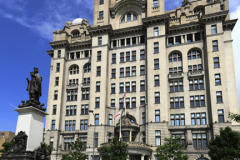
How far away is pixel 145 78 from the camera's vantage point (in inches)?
2242

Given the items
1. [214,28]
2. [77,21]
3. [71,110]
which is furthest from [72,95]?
[214,28]

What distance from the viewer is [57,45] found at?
66.8m

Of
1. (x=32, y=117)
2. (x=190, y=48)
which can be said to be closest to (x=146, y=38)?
(x=190, y=48)

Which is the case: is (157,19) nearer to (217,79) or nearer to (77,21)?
(217,79)

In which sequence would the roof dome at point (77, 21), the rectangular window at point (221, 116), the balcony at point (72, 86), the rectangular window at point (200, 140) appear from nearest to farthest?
the rectangular window at point (221, 116) < the rectangular window at point (200, 140) < the balcony at point (72, 86) < the roof dome at point (77, 21)

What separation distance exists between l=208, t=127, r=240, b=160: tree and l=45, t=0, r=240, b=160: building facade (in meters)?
13.1

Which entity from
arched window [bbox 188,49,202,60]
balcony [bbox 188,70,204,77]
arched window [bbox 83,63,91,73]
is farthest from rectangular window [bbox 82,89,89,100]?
arched window [bbox 188,49,202,60]

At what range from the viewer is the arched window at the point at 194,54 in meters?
56.2

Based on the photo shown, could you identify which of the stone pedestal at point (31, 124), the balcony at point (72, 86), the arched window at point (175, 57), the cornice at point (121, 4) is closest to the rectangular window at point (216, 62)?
the arched window at point (175, 57)

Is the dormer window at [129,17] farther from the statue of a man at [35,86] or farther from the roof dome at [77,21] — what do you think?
the statue of a man at [35,86]

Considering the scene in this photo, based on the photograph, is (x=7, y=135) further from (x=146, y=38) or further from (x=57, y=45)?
(x=146, y=38)

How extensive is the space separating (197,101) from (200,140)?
26.7ft

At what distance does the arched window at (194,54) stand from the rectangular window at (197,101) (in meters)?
9.35

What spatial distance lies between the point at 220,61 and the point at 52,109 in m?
40.9
